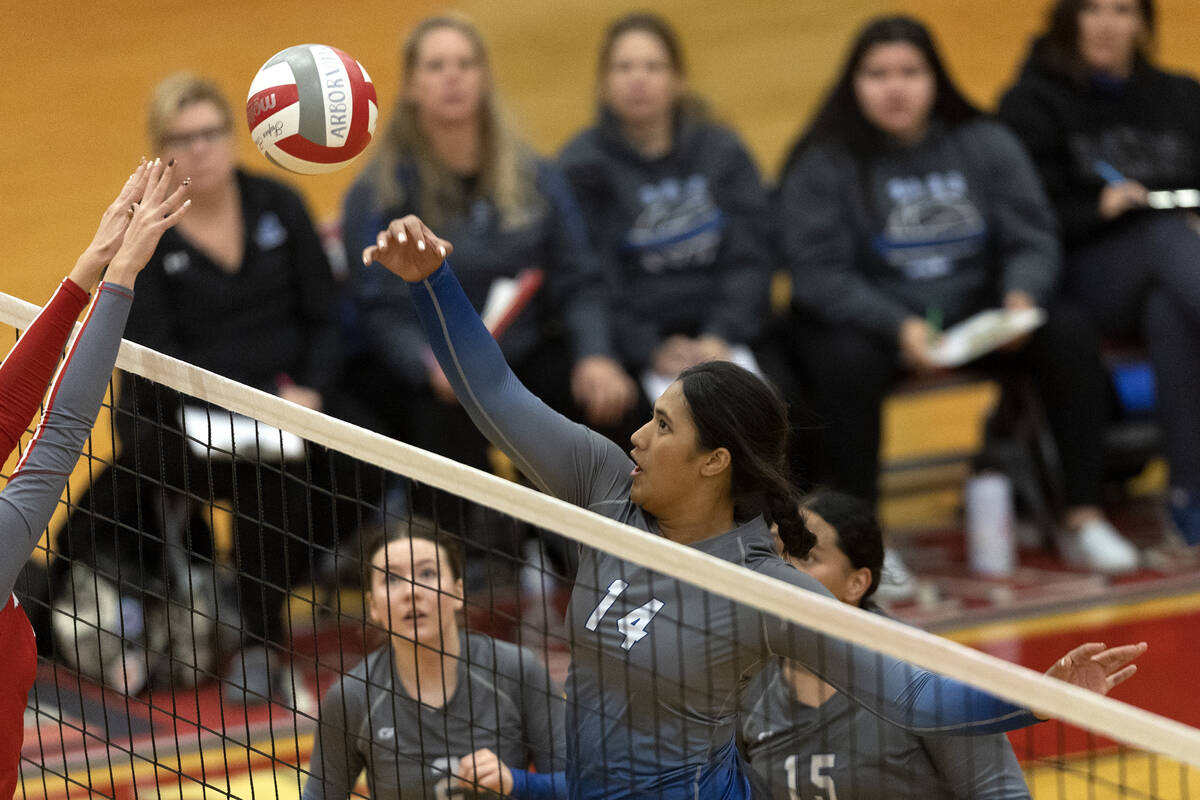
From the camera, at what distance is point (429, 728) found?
125 inches

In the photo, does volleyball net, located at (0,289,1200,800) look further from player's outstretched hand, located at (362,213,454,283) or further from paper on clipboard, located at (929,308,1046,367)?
paper on clipboard, located at (929,308,1046,367)

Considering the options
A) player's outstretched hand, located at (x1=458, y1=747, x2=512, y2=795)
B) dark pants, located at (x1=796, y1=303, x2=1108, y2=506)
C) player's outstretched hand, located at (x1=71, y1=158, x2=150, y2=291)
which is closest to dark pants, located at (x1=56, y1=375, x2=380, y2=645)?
dark pants, located at (x1=796, y1=303, x2=1108, y2=506)

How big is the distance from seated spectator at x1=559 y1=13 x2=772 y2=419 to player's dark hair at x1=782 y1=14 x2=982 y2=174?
0.30 metres

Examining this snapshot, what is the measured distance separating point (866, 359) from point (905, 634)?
305cm

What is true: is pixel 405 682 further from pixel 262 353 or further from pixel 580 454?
pixel 262 353

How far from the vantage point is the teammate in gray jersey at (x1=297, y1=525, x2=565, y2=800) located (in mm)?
3047

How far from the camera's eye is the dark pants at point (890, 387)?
5211 millimetres

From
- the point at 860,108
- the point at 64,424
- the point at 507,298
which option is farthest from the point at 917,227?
the point at 64,424

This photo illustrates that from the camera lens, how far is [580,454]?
267cm

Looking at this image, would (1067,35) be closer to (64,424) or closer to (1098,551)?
(1098,551)

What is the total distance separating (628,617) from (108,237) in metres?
1.05

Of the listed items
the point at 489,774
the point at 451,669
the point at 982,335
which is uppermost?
the point at 982,335

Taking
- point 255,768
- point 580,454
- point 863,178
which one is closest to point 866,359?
point 863,178

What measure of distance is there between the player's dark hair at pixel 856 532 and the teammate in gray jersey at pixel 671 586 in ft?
1.32
